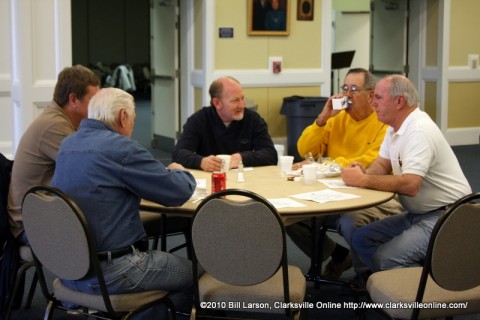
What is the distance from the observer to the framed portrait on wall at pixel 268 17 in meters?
8.56

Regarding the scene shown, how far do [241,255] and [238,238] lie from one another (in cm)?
7

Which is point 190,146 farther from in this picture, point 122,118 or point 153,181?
point 153,181

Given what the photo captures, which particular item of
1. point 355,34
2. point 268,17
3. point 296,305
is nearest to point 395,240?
point 296,305

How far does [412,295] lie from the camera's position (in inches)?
114

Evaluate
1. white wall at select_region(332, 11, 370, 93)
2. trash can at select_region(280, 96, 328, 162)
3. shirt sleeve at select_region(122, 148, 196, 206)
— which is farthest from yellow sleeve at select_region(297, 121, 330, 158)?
white wall at select_region(332, 11, 370, 93)

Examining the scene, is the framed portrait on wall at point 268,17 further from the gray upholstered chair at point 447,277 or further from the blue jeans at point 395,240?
the gray upholstered chair at point 447,277

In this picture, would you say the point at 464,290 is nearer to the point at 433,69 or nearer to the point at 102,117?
the point at 102,117

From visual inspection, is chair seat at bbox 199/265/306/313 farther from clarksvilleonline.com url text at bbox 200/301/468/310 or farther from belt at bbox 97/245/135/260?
belt at bbox 97/245/135/260

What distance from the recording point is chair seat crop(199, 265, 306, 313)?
2.90 meters

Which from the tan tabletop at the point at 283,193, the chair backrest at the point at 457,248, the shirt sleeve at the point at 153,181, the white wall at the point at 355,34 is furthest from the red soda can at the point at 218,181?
the white wall at the point at 355,34

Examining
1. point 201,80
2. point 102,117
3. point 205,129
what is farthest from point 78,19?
point 102,117

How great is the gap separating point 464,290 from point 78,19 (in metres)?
16.4

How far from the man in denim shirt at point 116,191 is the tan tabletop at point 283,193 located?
19cm

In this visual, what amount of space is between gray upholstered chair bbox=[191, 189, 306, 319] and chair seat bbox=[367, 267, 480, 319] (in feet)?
1.07
